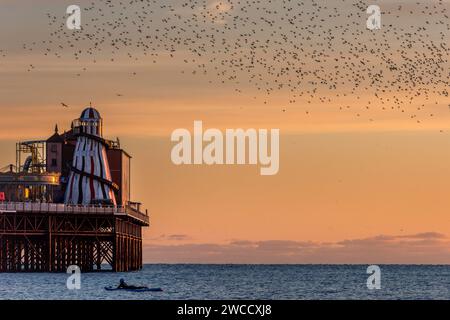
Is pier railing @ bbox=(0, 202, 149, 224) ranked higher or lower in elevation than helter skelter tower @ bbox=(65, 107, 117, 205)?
lower

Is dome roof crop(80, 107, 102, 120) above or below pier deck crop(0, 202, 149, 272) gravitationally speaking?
above

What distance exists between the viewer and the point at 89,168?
449ft

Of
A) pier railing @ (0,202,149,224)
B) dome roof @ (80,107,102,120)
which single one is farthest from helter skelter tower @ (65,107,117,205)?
pier railing @ (0,202,149,224)

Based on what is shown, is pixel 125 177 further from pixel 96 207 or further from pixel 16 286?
pixel 16 286

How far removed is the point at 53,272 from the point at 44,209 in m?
8.20

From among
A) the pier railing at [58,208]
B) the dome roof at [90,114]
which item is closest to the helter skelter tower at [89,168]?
the dome roof at [90,114]

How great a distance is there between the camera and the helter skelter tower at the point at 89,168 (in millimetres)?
135250

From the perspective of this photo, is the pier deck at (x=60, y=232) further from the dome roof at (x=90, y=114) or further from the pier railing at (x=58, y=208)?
the dome roof at (x=90, y=114)

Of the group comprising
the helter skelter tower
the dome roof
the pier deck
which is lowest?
the pier deck

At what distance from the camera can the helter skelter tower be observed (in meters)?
135

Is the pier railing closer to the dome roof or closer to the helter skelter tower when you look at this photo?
the helter skelter tower

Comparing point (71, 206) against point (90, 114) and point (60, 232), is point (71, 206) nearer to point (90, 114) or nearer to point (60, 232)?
point (60, 232)

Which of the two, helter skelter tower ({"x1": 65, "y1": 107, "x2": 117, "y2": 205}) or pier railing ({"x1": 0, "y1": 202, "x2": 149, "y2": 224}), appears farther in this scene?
helter skelter tower ({"x1": 65, "y1": 107, "x2": 117, "y2": 205})
